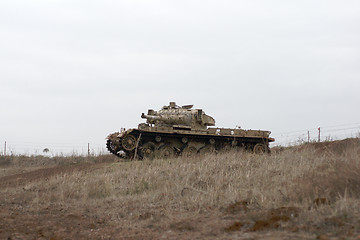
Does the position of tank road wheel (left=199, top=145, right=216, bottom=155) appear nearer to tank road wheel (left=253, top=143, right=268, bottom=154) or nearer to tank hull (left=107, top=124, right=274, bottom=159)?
tank hull (left=107, top=124, right=274, bottom=159)

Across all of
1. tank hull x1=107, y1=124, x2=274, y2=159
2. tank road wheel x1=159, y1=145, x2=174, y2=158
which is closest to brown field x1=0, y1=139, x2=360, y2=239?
tank hull x1=107, y1=124, x2=274, y2=159

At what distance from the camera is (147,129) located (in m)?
17.9

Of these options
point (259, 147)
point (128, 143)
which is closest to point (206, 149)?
point (259, 147)

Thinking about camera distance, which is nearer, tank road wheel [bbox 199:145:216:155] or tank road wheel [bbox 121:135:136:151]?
tank road wheel [bbox 121:135:136:151]

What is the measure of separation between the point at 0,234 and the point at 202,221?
3.14 m

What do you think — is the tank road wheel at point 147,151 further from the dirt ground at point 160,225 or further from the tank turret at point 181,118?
the dirt ground at point 160,225

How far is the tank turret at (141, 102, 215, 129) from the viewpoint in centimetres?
1933

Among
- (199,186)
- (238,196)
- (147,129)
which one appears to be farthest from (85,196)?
(147,129)

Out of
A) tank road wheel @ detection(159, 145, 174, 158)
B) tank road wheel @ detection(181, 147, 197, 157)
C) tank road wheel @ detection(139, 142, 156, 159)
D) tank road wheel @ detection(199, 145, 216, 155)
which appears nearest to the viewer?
A: tank road wheel @ detection(139, 142, 156, 159)

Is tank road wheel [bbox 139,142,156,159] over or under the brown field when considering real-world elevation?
over

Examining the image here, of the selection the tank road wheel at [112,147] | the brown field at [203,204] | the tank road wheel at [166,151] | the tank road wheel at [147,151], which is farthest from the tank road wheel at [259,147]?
the brown field at [203,204]

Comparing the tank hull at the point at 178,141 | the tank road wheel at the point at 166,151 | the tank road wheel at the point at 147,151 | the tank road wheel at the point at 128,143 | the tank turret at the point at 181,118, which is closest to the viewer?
the tank road wheel at the point at 128,143

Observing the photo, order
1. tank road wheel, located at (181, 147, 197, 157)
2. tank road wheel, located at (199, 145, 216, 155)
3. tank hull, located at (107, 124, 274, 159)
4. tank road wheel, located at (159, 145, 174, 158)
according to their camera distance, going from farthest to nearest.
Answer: tank road wheel, located at (199, 145, 216, 155) → tank road wheel, located at (181, 147, 197, 157) → tank road wheel, located at (159, 145, 174, 158) → tank hull, located at (107, 124, 274, 159)

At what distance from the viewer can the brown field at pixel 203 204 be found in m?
5.03
